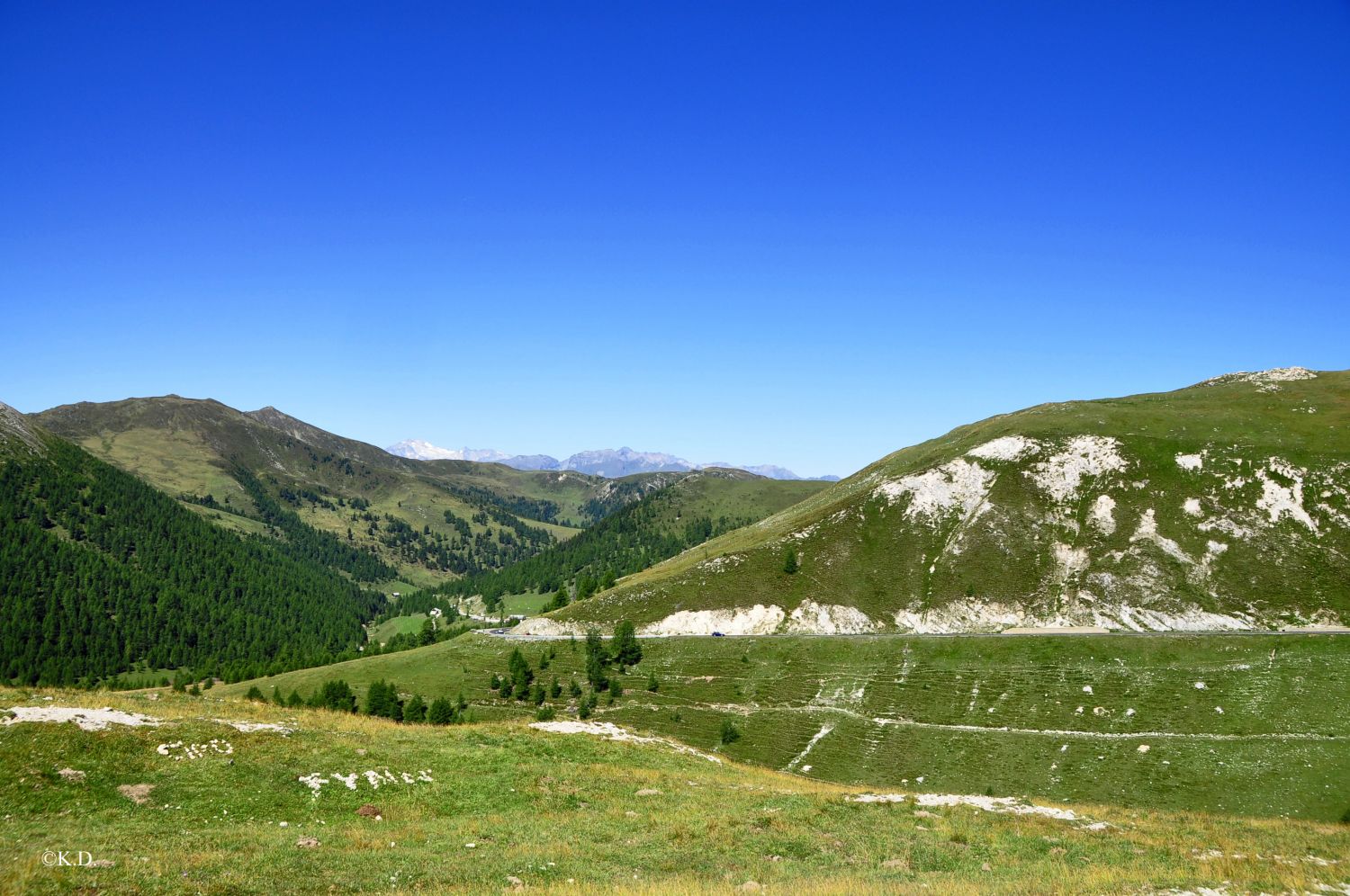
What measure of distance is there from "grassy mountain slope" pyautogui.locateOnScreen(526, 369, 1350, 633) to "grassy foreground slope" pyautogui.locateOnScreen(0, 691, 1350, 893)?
96790 mm

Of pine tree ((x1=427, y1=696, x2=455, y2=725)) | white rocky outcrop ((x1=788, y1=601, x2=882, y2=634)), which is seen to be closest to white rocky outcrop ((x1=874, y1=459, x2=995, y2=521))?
white rocky outcrop ((x1=788, y1=601, x2=882, y2=634))

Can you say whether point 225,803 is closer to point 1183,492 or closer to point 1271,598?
point 1271,598

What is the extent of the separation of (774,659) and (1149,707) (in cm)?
5218

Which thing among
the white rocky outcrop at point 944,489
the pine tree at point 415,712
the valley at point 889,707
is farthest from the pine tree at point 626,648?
the white rocky outcrop at point 944,489

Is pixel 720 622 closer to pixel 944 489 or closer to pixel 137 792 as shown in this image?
pixel 944 489

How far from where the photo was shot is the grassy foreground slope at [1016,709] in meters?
71.4

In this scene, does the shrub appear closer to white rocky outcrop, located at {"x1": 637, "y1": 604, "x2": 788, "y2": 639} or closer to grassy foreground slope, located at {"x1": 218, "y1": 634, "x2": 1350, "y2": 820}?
grassy foreground slope, located at {"x1": 218, "y1": 634, "x2": 1350, "y2": 820}

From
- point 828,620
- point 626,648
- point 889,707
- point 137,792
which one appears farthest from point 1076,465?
point 137,792

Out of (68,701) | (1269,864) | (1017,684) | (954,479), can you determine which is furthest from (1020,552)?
(68,701)

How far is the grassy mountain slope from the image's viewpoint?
123m

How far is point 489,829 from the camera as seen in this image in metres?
30.3

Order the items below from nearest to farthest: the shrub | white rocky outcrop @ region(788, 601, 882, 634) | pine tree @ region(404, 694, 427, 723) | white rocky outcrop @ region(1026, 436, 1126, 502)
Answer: pine tree @ region(404, 694, 427, 723)
the shrub
white rocky outcrop @ region(788, 601, 882, 634)
white rocky outcrop @ region(1026, 436, 1126, 502)

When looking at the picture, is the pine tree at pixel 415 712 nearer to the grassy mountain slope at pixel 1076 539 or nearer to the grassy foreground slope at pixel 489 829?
the grassy mountain slope at pixel 1076 539

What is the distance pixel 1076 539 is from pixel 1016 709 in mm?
57690
